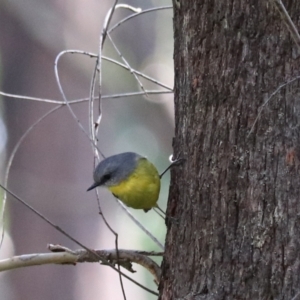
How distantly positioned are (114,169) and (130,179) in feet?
0.28

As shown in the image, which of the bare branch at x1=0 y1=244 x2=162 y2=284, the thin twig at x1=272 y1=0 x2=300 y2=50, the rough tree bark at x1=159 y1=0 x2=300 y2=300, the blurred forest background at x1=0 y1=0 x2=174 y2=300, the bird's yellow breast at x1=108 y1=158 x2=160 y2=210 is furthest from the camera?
the blurred forest background at x1=0 y1=0 x2=174 y2=300

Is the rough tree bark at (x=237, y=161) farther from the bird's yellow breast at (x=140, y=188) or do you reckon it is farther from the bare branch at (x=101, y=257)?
the bird's yellow breast at (x=140, y=188)

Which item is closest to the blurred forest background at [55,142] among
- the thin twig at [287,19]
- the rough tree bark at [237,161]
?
the rough tree bark at [237,161]

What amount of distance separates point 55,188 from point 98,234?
0.57 metres

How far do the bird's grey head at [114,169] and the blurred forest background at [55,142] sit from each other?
8.25 feet

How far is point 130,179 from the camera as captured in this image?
2469mm

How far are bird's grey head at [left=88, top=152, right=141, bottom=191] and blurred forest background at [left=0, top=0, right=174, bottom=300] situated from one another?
8.25ft

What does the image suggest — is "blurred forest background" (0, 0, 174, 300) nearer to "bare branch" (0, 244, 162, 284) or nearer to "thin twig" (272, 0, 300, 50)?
"bare branch" (0, 244, 162, 284)

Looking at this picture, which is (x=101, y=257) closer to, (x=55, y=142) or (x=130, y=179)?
(x=130, y=179)

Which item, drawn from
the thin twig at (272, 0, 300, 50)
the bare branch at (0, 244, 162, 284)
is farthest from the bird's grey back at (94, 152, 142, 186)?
the thin twig at (272, 0, 300, 50)

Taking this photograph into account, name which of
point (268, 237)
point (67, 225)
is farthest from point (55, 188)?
point (268, 237)

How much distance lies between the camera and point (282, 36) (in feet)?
5.52

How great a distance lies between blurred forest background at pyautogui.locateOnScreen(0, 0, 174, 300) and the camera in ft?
16.5

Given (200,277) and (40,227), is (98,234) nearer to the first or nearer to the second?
(40,227)
